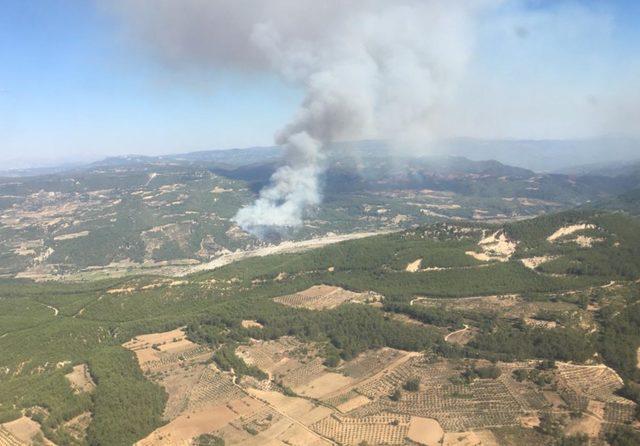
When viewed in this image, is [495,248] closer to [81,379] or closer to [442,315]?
[442,315]

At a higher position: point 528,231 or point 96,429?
point 528,231

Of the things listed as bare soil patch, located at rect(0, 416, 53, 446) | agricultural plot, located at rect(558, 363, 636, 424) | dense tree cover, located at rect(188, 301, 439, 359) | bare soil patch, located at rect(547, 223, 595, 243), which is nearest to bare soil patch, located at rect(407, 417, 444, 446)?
agricultural plot, located at rect(558, 363, 636, 424)

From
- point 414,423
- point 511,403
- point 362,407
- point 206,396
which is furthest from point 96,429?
point 511,403

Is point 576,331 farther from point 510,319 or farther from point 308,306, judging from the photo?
point 308,306

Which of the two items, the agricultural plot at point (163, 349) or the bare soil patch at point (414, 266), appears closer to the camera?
the agricultural plot at point (163, 349)

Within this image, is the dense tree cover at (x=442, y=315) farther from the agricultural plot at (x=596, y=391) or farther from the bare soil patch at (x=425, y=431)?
the bare soil patch at (x=425, y=431)

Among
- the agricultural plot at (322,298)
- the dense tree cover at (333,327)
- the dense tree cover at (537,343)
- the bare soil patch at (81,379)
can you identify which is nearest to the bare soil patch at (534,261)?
the dense tree cover at (537,343)
